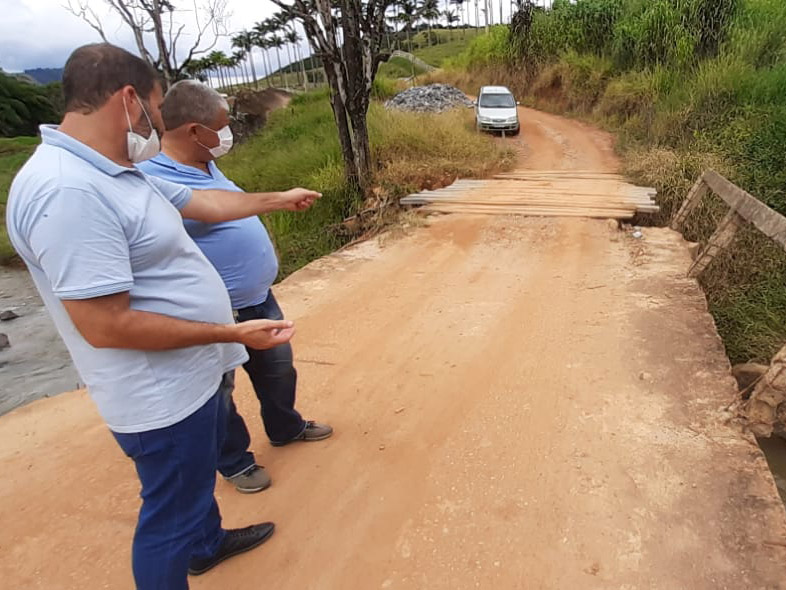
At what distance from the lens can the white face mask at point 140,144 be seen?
1.28 m

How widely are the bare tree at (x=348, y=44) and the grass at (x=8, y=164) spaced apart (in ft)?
32.4

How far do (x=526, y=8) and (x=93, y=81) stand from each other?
64.9 ft

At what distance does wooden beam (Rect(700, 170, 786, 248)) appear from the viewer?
3.26 meters

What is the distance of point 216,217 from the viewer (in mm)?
1877

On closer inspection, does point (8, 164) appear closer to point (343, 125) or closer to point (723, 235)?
point (343, 125)

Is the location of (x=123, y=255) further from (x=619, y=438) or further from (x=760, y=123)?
(x=760, y=123)

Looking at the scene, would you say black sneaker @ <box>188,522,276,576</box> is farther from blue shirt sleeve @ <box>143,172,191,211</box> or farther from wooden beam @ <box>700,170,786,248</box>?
wooden beam @ <box>700,170,786,248</box>

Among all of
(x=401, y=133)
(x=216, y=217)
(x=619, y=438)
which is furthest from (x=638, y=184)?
(x=216, y=217)

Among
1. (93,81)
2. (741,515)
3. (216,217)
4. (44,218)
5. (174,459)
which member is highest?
(93,81)

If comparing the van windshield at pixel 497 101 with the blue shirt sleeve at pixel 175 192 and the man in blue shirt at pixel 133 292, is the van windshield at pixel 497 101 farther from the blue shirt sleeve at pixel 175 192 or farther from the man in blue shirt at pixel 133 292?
the man in blue shirt at pixel 133 292

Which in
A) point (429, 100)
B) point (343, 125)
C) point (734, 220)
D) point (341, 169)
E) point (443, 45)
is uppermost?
point (443, 45)

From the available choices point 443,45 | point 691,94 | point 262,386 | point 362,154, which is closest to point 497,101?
point 691,94

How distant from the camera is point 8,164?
2170 centimetres

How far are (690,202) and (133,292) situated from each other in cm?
573
